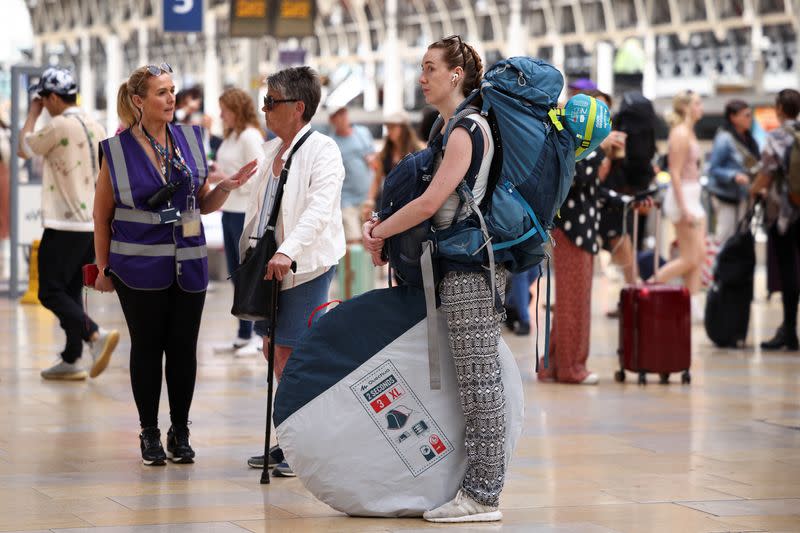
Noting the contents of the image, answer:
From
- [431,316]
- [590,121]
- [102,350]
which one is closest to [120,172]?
[431,316]

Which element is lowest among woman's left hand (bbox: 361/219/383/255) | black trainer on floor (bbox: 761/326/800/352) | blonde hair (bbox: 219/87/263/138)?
black trainer on floor (bbox: 761/326/800/352)

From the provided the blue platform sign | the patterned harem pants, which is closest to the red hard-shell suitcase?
the patterned harem pants

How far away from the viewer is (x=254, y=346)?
10938 millimetres

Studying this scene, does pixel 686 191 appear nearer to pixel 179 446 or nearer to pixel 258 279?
pixel 179 446

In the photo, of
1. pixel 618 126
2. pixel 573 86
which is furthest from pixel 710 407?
pixel 618 126

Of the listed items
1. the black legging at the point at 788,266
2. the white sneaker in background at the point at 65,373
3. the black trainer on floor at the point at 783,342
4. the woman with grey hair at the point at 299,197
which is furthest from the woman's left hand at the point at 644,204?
the woman with grey hair at the point at 299,197

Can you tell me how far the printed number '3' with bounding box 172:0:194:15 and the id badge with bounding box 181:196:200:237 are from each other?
37.3 feet

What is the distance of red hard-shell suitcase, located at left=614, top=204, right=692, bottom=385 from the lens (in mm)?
9461

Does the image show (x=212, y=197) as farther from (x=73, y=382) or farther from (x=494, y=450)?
(x=73, y=382)

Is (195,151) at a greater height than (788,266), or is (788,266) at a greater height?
(195,151)

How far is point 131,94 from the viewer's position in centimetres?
648

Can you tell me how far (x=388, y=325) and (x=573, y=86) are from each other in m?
4.59

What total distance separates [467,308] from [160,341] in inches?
71.0

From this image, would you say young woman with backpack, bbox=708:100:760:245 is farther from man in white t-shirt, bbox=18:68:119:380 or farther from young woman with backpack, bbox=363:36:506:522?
young woman with backpack, bbox=363:36:506:522
